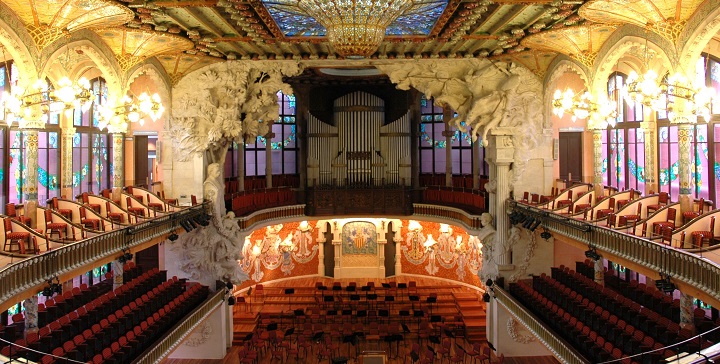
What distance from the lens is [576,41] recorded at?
1889 centimetres

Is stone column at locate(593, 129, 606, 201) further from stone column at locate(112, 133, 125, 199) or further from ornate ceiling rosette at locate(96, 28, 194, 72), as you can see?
stone column at locate(112, 133, 125, 199)

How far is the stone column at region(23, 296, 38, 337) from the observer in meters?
13.9

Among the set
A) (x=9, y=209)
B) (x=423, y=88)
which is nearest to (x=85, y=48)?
(x=9, y=209)

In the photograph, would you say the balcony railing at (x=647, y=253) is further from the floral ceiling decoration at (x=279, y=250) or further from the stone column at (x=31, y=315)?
the floral ceiling decoration at (x=279, y=250)

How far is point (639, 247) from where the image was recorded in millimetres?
13383

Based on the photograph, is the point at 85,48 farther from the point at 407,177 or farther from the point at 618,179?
the point at 618,179

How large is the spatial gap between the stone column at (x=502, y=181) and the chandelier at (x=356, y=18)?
9.72 meters

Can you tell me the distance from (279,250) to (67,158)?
12.2 meters

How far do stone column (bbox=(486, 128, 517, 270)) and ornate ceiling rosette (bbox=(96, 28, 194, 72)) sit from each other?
36.7ft

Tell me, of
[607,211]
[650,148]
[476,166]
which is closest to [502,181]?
[476,166]

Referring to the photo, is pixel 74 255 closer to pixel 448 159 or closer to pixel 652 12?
pixel 652 12

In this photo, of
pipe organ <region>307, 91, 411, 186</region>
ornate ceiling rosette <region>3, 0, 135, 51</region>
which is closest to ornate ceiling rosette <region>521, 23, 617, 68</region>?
pipe organ <region>307, 91, 411, 186</region>

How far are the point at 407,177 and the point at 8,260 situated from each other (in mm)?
18356

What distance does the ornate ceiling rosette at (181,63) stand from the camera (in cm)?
2203
